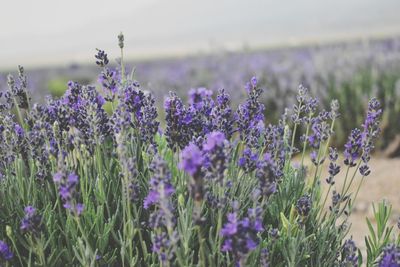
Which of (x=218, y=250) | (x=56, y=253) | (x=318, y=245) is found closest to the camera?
(x=218, y=250)

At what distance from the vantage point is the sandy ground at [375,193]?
17.7 feet

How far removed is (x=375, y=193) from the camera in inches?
241

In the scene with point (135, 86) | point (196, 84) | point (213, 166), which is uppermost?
point (135, 86)

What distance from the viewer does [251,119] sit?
2580 millimetres

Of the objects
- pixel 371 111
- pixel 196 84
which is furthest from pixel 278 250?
pixel 196 84

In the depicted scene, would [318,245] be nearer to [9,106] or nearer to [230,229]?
[230,229]

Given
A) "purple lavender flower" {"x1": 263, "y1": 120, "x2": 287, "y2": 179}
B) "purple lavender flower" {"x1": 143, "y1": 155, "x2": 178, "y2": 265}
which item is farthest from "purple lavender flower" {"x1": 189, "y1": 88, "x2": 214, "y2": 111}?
"purple lavender flower" {"x1": 143, "y1": 155, "x2": 178, "y2": 265}

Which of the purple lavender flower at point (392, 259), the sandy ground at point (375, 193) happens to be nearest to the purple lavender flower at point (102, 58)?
the purple lavender flower at point (392, 259)

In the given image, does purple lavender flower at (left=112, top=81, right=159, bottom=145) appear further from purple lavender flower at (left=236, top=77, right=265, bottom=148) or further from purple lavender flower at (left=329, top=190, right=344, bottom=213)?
purple lavender flower at (left=329, top=190, right=344, bottom=213)

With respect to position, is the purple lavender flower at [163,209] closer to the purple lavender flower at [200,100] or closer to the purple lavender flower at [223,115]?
the purple lavender flower at [223,115]

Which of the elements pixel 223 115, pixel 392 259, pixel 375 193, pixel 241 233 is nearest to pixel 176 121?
pixel 223 115

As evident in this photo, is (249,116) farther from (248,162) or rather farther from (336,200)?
(336,200)

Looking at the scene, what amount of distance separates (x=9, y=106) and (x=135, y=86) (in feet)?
2.14

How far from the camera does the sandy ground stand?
5395 millimetres
